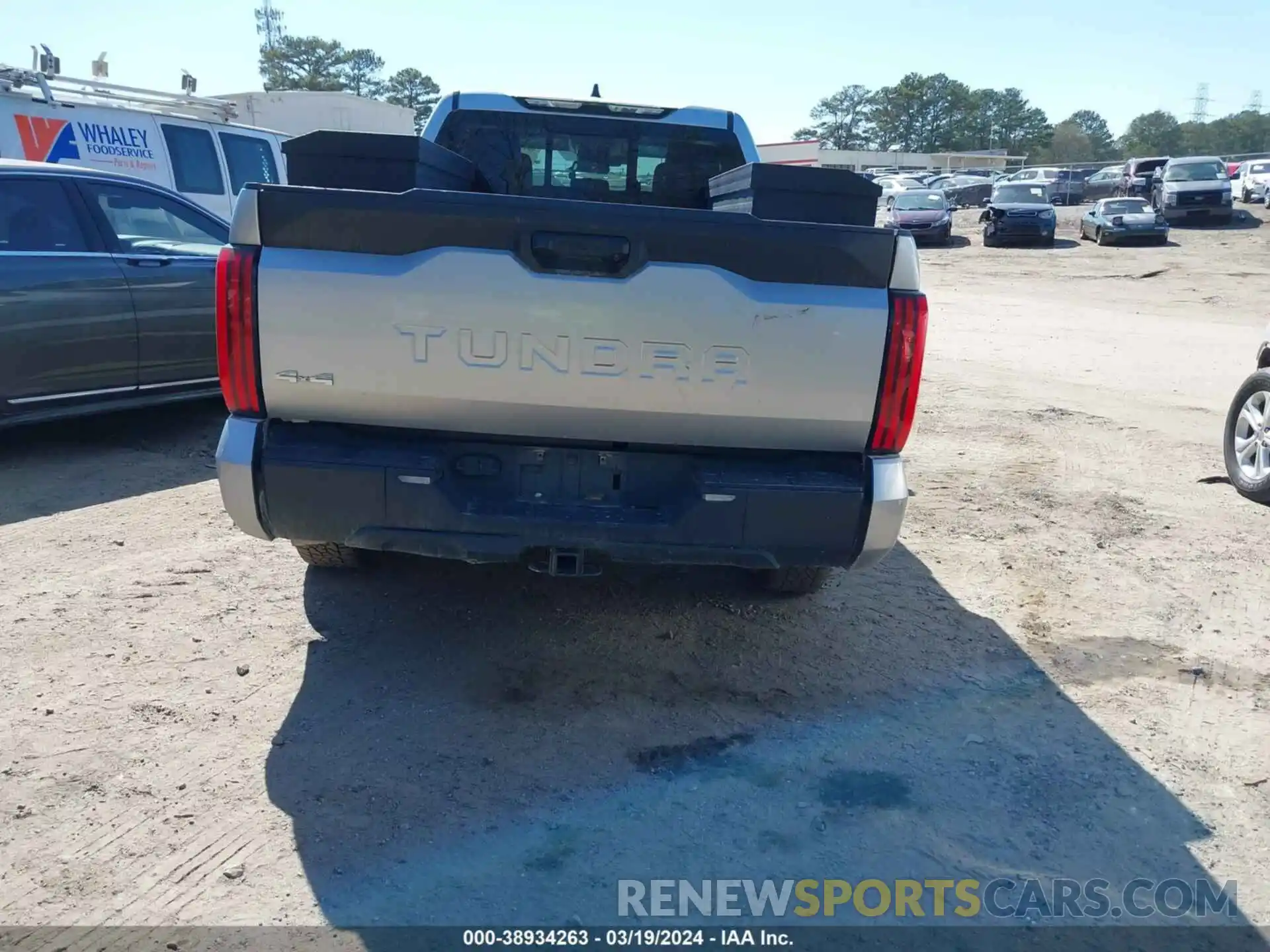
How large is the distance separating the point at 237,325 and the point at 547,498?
1130 mm

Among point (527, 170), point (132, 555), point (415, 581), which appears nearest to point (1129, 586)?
point (415, 581)

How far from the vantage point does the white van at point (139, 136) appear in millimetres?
11031

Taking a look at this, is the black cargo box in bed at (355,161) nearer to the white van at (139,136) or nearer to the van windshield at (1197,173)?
the white van at (139,136)

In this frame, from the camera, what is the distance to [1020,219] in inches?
1082

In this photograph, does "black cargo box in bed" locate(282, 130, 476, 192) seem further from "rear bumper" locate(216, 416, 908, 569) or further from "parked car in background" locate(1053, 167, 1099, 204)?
"parked car in background" locate(1053, 167, 1099, 204)

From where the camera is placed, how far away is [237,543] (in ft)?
16.3

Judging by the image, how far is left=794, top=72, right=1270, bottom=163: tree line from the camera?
108 metres

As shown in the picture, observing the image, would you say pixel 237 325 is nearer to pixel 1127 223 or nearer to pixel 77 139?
pixel 77 139

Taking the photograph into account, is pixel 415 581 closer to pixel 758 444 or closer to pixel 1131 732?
pixel 758 444

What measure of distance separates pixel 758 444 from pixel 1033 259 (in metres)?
24.5

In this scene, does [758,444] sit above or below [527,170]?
below

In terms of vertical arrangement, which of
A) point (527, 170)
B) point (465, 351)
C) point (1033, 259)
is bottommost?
point (1033, 259)

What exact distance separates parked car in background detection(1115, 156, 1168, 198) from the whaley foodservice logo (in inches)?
1326

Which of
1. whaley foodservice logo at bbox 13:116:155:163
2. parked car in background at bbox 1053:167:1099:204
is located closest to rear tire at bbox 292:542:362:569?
whaley foodservice logo at bbox 13:116:155:163
